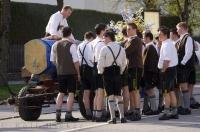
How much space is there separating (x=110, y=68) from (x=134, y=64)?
1007mm

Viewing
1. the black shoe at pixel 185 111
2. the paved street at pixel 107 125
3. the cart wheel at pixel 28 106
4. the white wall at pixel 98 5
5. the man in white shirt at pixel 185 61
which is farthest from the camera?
the white wall at pixel 98 5

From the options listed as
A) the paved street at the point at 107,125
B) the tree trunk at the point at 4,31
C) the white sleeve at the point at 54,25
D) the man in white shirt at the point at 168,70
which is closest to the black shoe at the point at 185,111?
the paved street at the point at 107,125

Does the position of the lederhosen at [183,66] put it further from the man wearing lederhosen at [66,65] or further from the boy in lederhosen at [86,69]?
the man wearing lederhosen at [66,65]

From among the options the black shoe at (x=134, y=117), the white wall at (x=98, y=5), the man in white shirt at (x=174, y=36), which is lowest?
the black shoe at (x=134, y=117)

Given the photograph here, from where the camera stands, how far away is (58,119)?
14539 millimetres

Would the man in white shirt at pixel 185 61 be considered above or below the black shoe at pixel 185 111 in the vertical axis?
above


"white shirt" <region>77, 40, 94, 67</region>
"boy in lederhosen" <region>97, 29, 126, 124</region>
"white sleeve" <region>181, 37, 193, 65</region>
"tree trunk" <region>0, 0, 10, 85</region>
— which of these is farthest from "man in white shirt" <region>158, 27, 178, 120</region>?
"tree trunk" <region>0, 0, 10, 85</region>

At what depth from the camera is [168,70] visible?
1434 centimetres

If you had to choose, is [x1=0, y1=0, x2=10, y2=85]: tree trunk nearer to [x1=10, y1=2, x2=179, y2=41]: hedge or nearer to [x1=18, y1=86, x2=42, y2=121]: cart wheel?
[x1=10, y1=2, x2=179, y2=41]: hedge

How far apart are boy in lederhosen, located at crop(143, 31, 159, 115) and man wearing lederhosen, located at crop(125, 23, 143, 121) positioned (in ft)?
2.55

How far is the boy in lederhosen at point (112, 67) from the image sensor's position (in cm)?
1364

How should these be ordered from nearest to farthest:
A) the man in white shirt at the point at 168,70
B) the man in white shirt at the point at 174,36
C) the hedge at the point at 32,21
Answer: the man in white shirt at the point at 168,70 → the man in white shirt at the point at 174,36 → the hedge at the point at 32,21

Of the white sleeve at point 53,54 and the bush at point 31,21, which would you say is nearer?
the white sleeve at point 53,54

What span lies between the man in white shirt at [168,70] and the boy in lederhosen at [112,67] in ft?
3.10
